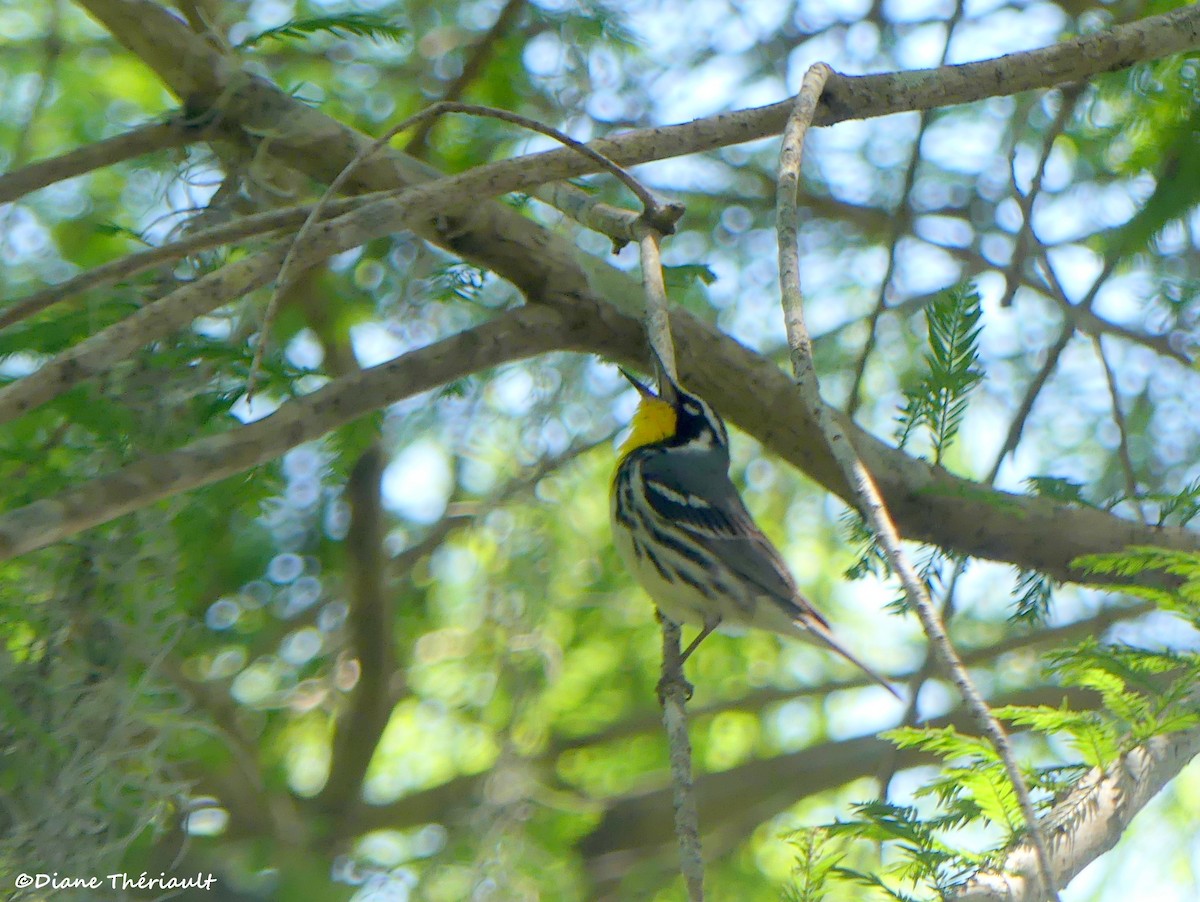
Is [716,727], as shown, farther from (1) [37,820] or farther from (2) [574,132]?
(1) [37,820]

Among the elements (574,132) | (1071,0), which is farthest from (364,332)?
(1071,0)

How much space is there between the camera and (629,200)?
14.5ft

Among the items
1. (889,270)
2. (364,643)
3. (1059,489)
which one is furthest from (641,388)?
(364,643)

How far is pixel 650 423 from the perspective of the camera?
11.9 ft

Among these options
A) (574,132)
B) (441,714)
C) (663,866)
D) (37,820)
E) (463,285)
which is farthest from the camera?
(441,714)

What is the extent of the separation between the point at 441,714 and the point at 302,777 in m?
→ 0.79

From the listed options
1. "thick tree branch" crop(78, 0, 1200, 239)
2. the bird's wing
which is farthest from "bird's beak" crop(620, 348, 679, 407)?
"thick tree branch" crop(78, 0, 1200, 239)

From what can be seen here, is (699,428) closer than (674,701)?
No

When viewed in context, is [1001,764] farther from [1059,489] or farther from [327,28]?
[327,28]

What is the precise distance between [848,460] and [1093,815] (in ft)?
2.28

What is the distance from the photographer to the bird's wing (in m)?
3.24

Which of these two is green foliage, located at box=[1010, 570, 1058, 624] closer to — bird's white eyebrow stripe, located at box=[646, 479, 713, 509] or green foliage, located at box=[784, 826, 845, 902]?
bird's white eyebrow stripe, located at box=[646, 479, 713, 509]

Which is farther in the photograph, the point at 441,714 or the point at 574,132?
the point at 441,714

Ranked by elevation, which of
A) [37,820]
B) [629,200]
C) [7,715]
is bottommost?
[37,820]
